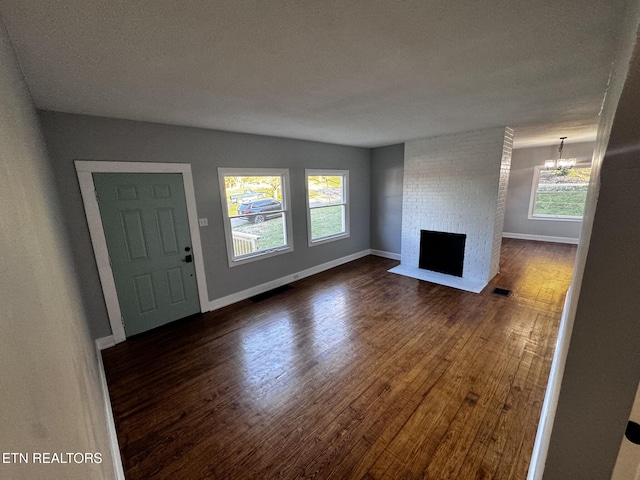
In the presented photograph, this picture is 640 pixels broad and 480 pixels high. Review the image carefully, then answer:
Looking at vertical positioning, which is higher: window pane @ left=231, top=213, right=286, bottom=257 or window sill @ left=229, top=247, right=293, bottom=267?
window pane @ left=231, top=213, right=286, bottom=257

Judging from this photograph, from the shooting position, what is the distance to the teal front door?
2856 millimetres

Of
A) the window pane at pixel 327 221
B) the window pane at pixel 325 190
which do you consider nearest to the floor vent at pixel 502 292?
the window pane at pixel 327 221

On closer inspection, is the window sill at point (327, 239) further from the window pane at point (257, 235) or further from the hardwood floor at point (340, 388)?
the hardwood floor at point (340, 388)

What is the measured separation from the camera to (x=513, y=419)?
1906 millimetres

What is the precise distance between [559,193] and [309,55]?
8031 mm

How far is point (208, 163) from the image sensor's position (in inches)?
136

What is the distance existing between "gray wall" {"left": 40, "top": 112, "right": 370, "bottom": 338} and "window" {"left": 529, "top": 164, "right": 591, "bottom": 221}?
4885mm

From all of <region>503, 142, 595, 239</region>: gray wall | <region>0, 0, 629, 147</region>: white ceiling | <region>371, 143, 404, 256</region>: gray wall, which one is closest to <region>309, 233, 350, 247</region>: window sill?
<region>371, 143, 404, 256</region>: gray wall

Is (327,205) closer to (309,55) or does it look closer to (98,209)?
(98,209)

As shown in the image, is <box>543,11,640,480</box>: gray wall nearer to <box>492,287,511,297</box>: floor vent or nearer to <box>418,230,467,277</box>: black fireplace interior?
<box>492,287,511,297</box>: floor vent

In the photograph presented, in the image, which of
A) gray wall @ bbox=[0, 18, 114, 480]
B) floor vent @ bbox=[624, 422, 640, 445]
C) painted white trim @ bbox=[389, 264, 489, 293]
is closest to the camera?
gray wall @ bbox=[0, 18, 114, 480]

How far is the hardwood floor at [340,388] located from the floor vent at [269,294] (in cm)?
17

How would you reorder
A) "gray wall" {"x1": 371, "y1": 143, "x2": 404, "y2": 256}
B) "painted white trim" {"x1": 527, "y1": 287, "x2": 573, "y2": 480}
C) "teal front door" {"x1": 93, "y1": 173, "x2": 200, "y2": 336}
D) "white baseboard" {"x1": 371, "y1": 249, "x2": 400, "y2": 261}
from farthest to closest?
"white baseboard" {"x1": 371, "y1": 249, "x2": 400, "y2": 261}, "gray wall" {"x1": 371, "y1": 143, "x2": 404, "y2": 256}, "teal front door" {"x1": 93, "y1": 173, "x2": 200, "y2": 336}, "painted white trim" {"x1": 527, "y1": 287, "x2": 573, "y2": 480}

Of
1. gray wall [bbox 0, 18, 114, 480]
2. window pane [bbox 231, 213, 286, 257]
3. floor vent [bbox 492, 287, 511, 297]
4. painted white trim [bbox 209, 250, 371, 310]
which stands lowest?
floor vent [bbox 492, 287, 511, 297]
